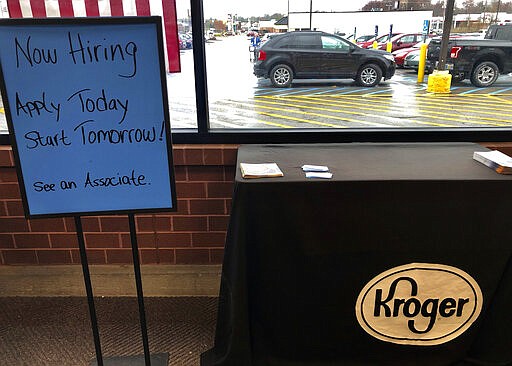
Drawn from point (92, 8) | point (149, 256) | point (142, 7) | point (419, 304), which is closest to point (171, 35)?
point (142, 7)

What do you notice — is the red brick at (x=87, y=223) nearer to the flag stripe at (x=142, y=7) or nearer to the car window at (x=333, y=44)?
the flag stripe at (x=142, y=7)

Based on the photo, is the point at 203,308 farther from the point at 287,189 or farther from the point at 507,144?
the point at 507,144

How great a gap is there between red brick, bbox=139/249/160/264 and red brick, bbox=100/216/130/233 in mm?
149

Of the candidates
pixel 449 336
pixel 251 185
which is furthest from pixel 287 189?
pixel 449 336

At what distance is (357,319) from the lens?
1.54 m

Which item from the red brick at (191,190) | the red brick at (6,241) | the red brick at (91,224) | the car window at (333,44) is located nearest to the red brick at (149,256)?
the red brick at (91,224)

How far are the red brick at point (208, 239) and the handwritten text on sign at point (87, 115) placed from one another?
2.75ft

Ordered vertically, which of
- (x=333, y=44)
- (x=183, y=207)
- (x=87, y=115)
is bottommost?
(x=183, y=207)

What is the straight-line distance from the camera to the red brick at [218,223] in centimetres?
208

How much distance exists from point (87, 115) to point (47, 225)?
1.17m

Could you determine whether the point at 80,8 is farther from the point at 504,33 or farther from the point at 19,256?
the point at 504,33

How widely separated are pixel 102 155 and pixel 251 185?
1.51 ft

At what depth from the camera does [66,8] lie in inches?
68.7

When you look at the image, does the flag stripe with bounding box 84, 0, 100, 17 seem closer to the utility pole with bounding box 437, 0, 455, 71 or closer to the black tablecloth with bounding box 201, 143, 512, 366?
the black tablecloth with bounding box 201, 143, 512, 366
